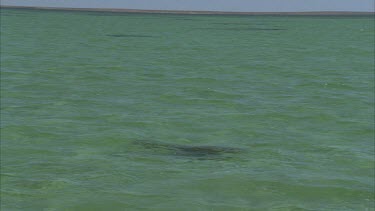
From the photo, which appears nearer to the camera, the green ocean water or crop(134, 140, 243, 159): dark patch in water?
the green ocean water

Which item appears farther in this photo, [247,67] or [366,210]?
[247,67]

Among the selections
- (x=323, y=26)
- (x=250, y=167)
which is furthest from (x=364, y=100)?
(x=323, y=26)

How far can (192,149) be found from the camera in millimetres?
9445

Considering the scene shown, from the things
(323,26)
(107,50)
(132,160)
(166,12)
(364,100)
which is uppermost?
(132,160)

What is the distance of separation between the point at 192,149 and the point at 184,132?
98cm

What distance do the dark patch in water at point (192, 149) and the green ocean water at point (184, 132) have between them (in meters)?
0.02

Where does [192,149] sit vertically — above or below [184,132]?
above

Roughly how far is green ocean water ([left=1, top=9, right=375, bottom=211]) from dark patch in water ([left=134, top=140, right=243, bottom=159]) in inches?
0.8

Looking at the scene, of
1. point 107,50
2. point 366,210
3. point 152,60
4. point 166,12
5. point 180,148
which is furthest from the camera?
point 166,12

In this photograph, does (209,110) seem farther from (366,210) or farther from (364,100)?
(366,210)

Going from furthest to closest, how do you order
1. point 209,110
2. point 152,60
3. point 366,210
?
point 152,60 < point 209,110 < point 366,210

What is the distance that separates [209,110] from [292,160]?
335 centimetres

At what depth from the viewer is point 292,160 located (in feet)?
29.2

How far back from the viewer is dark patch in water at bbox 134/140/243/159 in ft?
30.0
